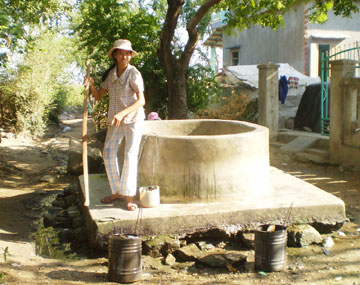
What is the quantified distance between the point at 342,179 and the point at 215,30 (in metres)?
16.4

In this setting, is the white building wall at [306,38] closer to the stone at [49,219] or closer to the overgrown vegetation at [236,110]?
the overgrown vegetation at [236,110]

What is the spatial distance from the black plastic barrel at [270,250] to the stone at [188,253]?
66cm

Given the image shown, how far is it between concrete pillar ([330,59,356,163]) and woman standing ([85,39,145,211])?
5.66 m

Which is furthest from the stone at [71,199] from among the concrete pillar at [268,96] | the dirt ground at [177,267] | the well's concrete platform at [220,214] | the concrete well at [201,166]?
the concrete pillar at [268,96]

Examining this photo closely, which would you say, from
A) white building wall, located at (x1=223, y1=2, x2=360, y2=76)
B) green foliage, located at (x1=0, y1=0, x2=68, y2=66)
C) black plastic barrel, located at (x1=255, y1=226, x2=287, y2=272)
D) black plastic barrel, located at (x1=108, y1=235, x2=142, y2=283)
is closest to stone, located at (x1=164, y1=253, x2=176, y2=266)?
black plastic barrel, located at (x1=108, y1=235, x2=142, y2=283)

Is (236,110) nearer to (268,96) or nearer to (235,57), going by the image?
(268,96)

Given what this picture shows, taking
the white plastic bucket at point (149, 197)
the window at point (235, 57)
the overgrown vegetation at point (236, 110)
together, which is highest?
the window at point (235, 57)

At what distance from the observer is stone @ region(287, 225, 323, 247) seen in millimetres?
4973

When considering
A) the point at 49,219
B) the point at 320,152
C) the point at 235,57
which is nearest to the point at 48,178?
the point at 49,219

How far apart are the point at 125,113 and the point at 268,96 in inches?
307

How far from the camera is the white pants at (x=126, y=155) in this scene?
495 centimetres

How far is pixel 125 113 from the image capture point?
4.79 meters

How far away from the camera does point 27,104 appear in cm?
1479

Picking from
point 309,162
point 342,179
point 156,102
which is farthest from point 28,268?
point 156,102
